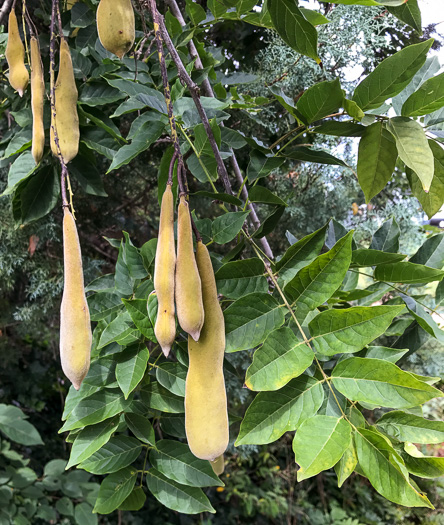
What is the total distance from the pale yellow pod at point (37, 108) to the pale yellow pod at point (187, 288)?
23 cm

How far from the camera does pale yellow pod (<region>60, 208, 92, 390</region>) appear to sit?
0.35m

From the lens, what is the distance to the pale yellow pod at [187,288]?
1.14 feet

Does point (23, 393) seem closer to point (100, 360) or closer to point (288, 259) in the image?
point (100, 360)

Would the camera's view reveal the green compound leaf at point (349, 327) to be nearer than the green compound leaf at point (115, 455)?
Yes

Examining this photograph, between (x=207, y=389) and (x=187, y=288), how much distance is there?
0.09 metres

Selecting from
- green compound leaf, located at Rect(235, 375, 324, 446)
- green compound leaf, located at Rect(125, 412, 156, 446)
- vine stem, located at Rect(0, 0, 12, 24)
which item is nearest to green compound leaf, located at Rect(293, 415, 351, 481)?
green compound leaf, located at Rect(235, 375, 324, 446)

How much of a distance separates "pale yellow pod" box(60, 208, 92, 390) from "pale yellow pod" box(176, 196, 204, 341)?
0.08m

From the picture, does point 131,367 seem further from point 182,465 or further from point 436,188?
point 436,188

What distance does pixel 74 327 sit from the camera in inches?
13.9

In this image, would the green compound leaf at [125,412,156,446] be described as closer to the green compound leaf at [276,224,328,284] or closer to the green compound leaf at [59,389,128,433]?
the green compound leaf at [59,389,128,433]

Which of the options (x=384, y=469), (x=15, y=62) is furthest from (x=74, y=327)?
(x=15, y=62)

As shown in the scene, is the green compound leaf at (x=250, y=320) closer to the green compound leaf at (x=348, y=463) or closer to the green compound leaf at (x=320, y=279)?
the green compound leaf at (x=320, y=279)

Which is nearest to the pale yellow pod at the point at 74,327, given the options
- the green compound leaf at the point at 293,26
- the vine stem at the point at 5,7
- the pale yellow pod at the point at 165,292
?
the pale yellow pod at the point at 165,292

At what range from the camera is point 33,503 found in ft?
3.45
